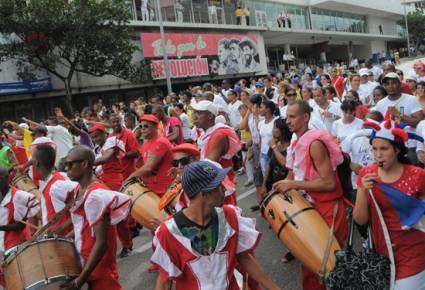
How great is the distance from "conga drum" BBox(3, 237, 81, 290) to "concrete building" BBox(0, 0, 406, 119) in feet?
63.9

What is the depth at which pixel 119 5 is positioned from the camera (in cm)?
2170

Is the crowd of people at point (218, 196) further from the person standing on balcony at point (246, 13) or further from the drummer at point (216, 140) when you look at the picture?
the person standing on balcony at point (246, 13)

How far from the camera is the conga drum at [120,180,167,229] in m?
4.86

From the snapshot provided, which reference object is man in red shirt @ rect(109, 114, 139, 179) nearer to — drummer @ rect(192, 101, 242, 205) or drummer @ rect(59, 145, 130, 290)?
drummer @ rect(192, 101, 242, 205)

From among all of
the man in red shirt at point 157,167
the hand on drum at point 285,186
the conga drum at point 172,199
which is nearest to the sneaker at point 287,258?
the man in red shirt at point 157,167

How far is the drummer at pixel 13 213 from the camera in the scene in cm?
392

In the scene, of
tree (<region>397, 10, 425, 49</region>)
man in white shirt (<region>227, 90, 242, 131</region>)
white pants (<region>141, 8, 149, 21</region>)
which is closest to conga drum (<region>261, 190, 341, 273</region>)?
man in white shirt (<region>227, 90, 242, 131</region>)

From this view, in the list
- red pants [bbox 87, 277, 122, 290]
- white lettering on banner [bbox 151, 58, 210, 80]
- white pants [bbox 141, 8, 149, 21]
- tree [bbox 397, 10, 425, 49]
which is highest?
tree [bbox 397, 10, 425, 49]

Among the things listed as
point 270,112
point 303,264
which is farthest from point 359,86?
point 303,264

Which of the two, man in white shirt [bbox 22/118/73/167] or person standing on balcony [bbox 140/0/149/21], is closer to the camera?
man in white shirt [bbox 22/118/73/167]

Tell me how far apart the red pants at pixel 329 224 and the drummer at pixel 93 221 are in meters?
1.43

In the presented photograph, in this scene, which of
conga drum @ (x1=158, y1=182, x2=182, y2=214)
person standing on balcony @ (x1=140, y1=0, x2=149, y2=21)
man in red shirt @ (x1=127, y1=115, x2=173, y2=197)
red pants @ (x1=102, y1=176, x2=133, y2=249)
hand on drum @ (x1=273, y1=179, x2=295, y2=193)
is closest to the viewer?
hand on drum @ (x1=273, y1=179, x2=295, y2=193)

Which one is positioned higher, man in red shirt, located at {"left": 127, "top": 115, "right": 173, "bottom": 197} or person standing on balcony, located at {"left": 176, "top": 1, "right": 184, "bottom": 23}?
person standing on balcony, located at {"left": 176, "top": 1, "right": 184, "bottom": 23}

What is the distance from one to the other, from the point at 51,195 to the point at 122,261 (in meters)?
2.64
